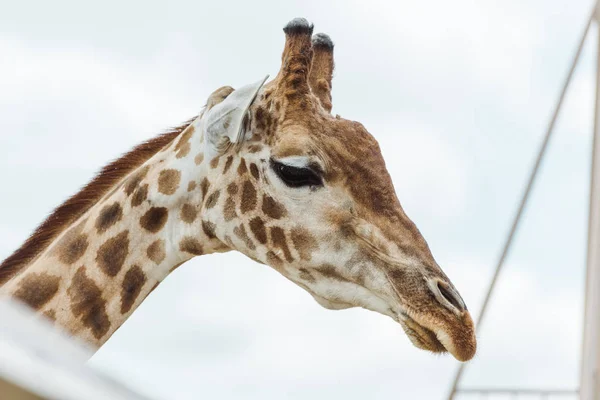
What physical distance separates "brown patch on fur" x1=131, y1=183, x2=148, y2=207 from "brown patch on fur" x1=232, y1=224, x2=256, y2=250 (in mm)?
497

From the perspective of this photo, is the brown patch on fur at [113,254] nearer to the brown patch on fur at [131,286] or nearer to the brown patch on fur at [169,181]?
the brown patch on fur at [131,286]

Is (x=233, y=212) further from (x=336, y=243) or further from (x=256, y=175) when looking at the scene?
(x=336, y=243)

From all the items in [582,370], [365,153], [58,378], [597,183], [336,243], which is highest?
[58,378]

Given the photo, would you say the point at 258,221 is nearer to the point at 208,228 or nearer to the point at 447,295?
the point at 208,228

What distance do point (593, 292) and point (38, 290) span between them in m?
5.06

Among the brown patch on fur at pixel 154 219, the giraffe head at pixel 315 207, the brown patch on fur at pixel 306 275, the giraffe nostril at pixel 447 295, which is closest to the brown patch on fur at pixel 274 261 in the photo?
the giraffe head at pixel 315 207

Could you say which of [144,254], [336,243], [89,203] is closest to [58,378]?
[336,243]

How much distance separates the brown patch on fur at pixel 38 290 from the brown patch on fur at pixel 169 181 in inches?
25.6

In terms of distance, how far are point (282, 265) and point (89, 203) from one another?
117cm

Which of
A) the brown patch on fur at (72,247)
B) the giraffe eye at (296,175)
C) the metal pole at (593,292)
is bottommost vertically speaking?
the metal pole at (593,292)

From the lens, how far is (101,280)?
3.81 meters

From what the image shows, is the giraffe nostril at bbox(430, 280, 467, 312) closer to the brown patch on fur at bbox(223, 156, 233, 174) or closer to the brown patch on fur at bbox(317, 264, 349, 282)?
the brown patch on fur at bbox(317, 264, 349, 282)

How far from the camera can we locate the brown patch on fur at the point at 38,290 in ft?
12.4

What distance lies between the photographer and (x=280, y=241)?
381 cm
